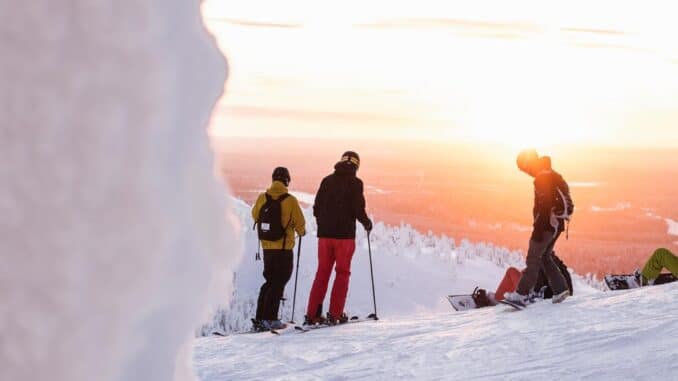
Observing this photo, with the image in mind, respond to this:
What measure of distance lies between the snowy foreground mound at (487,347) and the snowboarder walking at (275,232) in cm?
68

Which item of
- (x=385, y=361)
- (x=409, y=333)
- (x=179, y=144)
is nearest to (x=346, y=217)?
(x=409, y=333)

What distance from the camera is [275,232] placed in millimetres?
8734

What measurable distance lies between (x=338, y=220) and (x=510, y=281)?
2602 mm

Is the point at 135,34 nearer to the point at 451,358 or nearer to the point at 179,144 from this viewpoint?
the point at 179,144

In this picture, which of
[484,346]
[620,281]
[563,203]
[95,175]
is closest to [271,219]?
[484,346]

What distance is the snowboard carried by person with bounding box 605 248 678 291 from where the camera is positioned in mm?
9906

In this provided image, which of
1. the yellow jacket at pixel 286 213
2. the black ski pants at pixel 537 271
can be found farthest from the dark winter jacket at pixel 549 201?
the yellow jacket at pixel 286 213

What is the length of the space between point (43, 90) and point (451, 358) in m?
6.10

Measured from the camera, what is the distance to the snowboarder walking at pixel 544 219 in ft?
28.1

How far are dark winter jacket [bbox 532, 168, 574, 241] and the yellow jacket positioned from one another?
2.52m

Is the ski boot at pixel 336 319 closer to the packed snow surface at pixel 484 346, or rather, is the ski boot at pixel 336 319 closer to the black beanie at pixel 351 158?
the packed snow surface at pixel 484 346

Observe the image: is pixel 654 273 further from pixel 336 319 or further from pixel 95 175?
pixel 95 175

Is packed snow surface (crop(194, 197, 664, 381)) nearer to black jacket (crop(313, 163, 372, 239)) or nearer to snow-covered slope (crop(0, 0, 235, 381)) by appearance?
black jacket (crop(313, 163, 372, 239))

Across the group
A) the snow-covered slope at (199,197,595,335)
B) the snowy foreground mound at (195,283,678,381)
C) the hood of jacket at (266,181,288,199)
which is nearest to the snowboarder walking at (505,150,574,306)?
the snowy foreground mound at (195,283,678,381)
